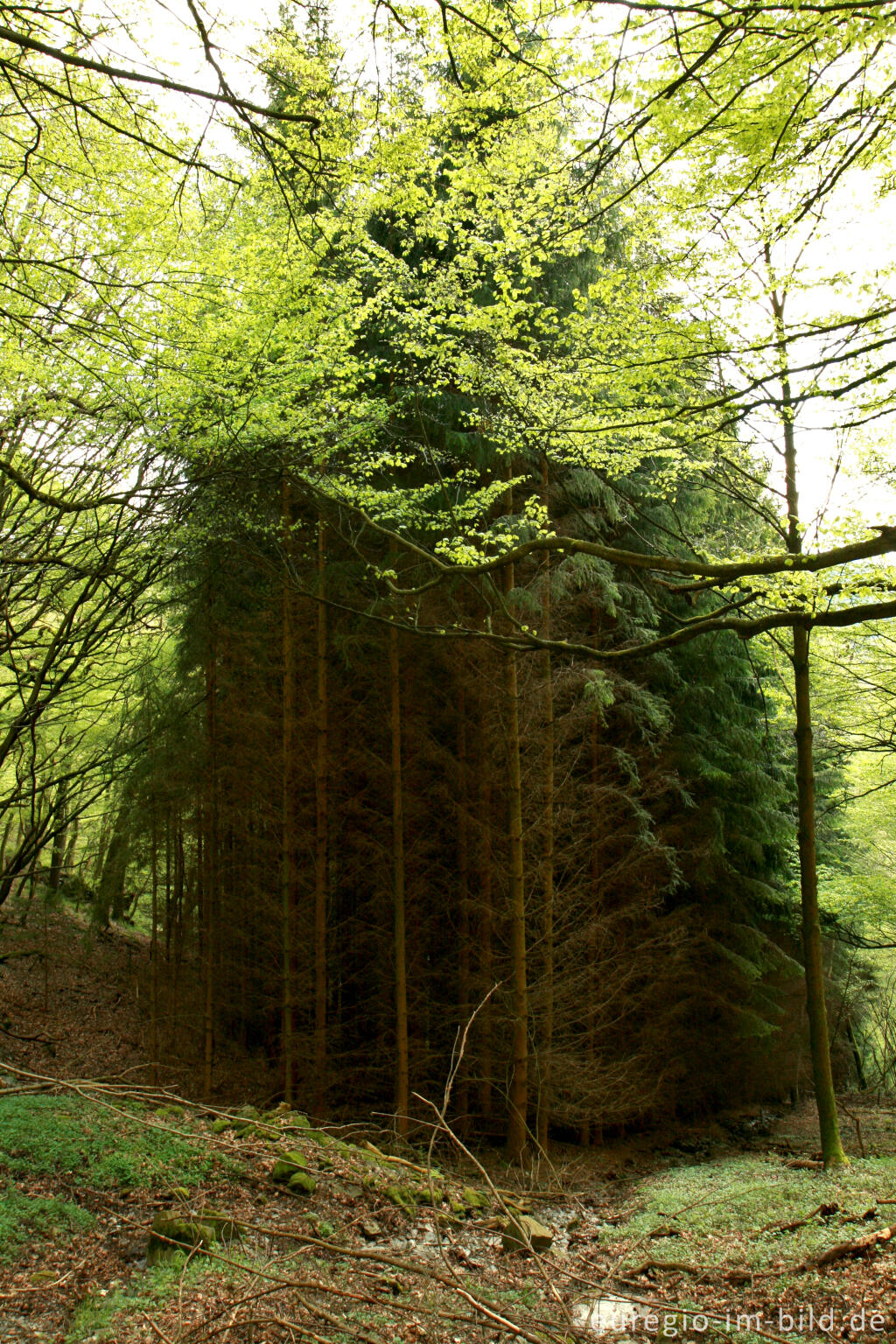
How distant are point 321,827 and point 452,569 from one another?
6.18 meters

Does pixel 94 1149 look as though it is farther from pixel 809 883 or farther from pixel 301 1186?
pixel 809 883

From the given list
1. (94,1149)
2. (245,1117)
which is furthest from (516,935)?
(94,1149)

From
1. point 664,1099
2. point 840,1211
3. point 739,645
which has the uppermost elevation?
point 739,645

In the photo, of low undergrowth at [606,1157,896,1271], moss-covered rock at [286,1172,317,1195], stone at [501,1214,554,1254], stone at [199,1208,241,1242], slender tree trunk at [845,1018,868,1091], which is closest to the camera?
stone at [199,1208,241,1242]

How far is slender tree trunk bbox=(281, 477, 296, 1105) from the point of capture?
9656 millimetres

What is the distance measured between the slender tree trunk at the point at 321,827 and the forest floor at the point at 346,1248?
2.46 meters

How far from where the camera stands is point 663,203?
510 cm

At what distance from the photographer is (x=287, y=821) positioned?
978 centimetres

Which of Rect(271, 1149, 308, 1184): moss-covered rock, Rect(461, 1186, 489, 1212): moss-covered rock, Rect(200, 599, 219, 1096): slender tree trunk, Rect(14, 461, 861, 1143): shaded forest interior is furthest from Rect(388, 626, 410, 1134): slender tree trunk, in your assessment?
Rect(271, 1149, 308, 1184): moss-covered rock

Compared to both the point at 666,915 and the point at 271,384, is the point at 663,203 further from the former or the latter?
the point at 666,915

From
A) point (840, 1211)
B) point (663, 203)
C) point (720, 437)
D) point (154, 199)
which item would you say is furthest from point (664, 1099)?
point (154, 199)

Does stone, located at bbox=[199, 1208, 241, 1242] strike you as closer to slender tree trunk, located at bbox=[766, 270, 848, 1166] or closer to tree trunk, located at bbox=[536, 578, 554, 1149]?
tree trunk, located at bbox=[536, 578, 554, 1149]

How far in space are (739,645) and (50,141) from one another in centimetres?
1103

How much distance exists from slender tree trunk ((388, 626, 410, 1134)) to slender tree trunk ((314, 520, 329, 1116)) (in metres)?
0.85
